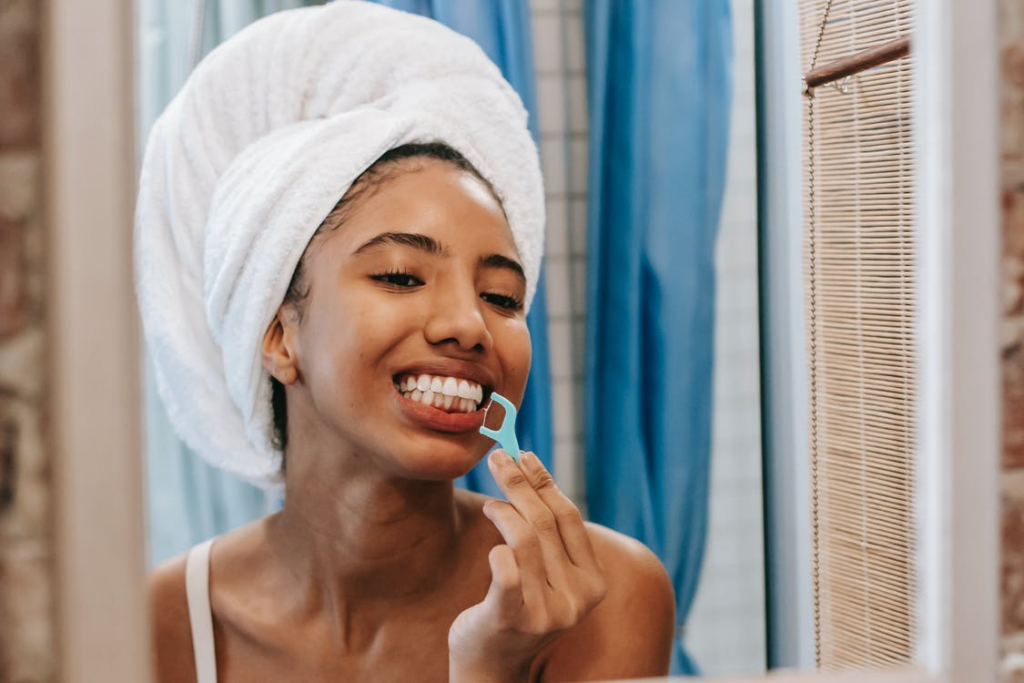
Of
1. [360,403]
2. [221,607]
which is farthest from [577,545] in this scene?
[221,607]

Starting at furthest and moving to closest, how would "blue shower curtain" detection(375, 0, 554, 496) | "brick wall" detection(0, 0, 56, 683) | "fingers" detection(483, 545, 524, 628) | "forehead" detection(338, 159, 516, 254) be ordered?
1. "blue shower curtain" detection(375, 0, 554, 496)
2. "forehead" detection(338, 159, 516, 254)
3. "fingers" detection(483, 545, 524, 628)
4. "brick wall" detection(0, 0, 56, 683)

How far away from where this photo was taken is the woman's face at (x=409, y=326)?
832mm

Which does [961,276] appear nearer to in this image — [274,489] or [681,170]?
[681,170]

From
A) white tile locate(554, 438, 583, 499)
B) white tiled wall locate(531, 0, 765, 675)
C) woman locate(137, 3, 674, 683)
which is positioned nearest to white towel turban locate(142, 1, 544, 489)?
woman locate(137, 3, 674, 683)

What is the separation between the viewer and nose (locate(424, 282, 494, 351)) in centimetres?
83

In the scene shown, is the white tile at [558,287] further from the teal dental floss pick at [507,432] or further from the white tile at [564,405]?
the teal dental floss pick at [507,432]

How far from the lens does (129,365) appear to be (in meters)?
0.53

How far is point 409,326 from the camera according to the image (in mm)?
830

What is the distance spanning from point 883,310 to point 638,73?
40 centimetres

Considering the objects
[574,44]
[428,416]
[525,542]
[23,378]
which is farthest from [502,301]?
[23,378]

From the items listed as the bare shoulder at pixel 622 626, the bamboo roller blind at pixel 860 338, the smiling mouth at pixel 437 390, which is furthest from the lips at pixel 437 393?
the bamboo roller blind at pixel 860 338

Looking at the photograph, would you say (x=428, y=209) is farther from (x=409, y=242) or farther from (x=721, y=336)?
(x=721, y=336)

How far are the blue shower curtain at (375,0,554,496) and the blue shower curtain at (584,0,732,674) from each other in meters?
0.07

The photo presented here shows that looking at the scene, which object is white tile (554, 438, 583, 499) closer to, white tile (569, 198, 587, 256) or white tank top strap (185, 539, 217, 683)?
white tile (569, 198, 587, 256)
